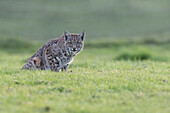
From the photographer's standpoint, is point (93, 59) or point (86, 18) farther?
point (86, 18)

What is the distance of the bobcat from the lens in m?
13.3

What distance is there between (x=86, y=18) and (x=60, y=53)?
1419 inches

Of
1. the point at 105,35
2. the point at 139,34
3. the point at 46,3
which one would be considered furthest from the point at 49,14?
the point at 139,34

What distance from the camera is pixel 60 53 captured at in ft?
44.0

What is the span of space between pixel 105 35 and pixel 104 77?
102 feet

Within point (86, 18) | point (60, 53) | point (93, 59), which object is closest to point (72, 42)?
point (60, 53)

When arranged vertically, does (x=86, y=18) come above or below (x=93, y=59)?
above

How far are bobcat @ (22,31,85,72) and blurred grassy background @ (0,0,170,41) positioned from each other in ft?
88.3

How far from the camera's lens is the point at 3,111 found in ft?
26.3

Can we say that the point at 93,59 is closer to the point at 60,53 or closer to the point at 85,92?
the point at 60,53

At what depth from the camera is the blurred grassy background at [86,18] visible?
4338 cm

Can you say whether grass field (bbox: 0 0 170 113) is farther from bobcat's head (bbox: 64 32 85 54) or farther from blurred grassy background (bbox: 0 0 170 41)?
bobcat's head (bbox: 64 32 85 54)

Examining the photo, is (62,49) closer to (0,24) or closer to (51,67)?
(51,67)

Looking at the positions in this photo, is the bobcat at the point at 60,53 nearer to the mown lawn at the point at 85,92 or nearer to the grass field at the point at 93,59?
the grass field at the point at 93,59
